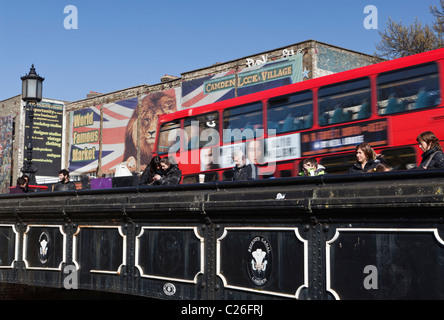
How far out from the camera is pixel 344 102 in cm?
1209

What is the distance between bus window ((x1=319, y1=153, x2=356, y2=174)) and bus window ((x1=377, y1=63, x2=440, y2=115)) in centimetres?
119

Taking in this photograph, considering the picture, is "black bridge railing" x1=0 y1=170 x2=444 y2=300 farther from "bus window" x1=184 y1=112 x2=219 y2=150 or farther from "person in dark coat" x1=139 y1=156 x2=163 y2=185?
"bus window" x1=184 y1=112 x2=219 y2=150

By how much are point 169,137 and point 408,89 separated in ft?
24.9

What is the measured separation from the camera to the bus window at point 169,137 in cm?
1595

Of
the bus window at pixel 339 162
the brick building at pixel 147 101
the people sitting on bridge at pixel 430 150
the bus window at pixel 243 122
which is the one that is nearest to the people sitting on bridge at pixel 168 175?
the people sitting on bridge at pixel 430 150

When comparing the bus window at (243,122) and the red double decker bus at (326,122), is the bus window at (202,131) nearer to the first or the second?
the red double decker bus at (326,122)

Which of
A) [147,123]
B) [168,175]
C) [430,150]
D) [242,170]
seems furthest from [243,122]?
[147,123]

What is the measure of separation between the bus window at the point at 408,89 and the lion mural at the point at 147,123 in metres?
20.6

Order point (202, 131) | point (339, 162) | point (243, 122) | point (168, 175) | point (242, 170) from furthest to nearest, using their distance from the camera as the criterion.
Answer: point (202, 131) < point (243, 122) < point (339, 162) < point (242, 170) < point (168, 175)

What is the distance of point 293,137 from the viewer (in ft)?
42.1

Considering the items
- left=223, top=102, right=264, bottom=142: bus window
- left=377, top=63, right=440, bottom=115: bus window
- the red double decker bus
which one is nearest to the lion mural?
the red double decker bus

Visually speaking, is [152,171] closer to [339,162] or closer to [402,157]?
[339,162]

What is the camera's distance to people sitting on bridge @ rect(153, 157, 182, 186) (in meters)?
7.38
